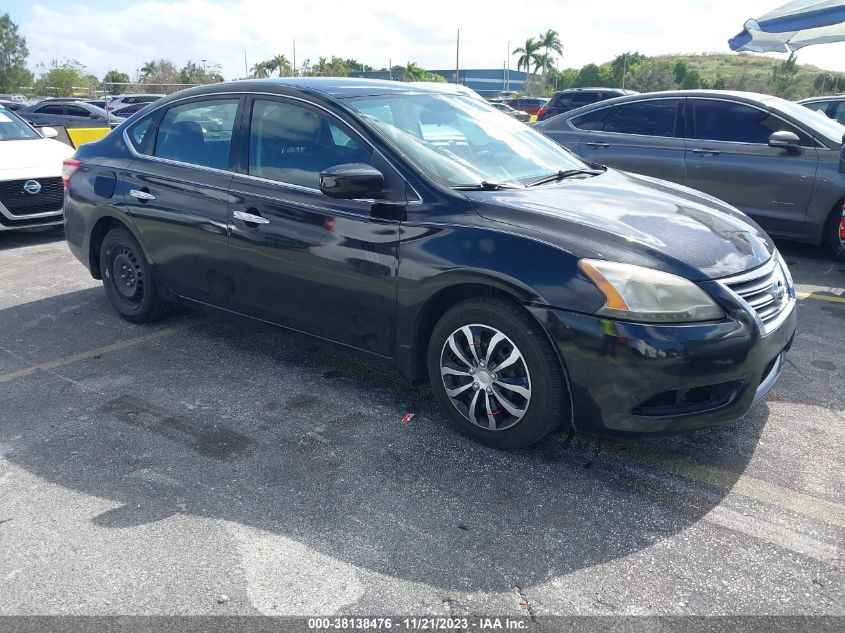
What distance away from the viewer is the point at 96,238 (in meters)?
5.41

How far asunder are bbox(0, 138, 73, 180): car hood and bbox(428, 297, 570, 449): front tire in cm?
631

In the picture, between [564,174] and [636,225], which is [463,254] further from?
[564,174]

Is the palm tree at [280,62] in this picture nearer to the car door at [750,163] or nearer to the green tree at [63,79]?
the green tree at [63,79]

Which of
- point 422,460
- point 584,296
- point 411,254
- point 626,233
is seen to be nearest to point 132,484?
point 422,460

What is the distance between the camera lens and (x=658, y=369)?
2.93 metres

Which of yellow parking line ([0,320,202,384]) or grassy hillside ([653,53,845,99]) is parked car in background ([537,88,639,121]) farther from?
grassy hillside ([653,53,845,99])

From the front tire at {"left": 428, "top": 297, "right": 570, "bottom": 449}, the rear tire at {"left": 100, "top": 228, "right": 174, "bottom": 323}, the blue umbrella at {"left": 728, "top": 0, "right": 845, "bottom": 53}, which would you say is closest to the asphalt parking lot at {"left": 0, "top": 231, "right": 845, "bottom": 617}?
the front tire at {"left": 428, "top": 297, "right": 570, "bottom": 449}

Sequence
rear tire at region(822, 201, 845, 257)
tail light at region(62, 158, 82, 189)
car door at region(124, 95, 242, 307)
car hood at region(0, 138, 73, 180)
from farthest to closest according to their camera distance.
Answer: car hood at region(0, 138, 73, 180)
rear tire at region(822, 201, 845, 257)
tail light at region(62, 158, 82, 189)
car door at region(124, 95, 242, 307)

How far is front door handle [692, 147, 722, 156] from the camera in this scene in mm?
7184

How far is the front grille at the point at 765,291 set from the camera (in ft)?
10.3

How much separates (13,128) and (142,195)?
5.68m

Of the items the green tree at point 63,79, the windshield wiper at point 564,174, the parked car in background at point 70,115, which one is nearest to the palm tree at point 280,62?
the green tree at point 63,79

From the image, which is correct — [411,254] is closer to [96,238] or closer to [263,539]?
[263,539]

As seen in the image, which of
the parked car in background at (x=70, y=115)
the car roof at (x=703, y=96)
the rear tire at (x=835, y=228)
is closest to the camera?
the rear tire at (x=835, y=228)
